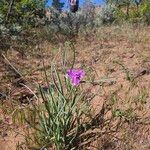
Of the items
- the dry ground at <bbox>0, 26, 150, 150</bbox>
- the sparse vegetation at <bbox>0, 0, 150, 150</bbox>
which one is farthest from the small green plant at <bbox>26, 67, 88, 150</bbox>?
the dry ground at <bbox>0, 26, 150, 150</bbox>

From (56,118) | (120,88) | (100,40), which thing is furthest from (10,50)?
(56,118)

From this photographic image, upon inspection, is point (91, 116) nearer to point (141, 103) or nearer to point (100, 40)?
point (141, 103)

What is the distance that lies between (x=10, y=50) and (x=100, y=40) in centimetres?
180

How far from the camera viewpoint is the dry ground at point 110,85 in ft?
12.8

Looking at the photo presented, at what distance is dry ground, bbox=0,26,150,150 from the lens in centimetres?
390

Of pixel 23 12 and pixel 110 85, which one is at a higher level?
pixel 23 12

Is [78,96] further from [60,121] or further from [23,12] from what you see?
[23,12]

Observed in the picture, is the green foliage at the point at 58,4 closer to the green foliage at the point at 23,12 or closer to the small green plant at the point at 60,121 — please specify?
the green foliage at the point at 23,12

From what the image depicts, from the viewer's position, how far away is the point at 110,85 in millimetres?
4902

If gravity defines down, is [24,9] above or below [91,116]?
above

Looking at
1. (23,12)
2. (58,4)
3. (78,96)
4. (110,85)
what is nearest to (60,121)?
(78,96)

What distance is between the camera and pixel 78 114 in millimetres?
3801

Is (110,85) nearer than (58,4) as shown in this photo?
Yes

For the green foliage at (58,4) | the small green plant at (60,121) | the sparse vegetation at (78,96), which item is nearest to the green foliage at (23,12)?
the sparse vegetation at (78,96)
